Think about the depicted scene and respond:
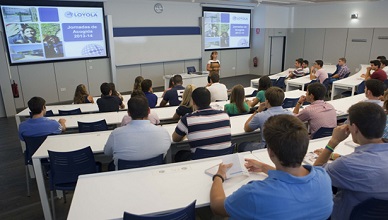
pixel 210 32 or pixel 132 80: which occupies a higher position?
pixel 210 32

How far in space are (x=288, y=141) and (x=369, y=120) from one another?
2.52 feet

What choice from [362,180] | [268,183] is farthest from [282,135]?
[362,180]

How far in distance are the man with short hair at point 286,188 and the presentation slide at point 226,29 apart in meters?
9.99

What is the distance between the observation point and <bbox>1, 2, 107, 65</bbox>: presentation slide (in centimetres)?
722

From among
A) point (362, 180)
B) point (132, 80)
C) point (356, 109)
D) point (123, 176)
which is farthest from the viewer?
point (132, 80)

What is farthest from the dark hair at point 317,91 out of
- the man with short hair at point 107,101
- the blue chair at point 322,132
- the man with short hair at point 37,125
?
the man with short hair at point 37,125

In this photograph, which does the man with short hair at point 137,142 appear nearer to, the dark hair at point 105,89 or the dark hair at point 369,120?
the dark hair at point 369,120

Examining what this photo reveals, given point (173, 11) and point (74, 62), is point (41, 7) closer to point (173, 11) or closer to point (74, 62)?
point (74, 62)

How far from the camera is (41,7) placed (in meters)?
7.45

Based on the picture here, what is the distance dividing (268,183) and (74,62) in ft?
26.8

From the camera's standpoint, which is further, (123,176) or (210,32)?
(210,32)

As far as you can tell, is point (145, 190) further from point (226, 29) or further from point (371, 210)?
point (226, 29)

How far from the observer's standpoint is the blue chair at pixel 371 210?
1612 mm

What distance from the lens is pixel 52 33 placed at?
7.77 m
